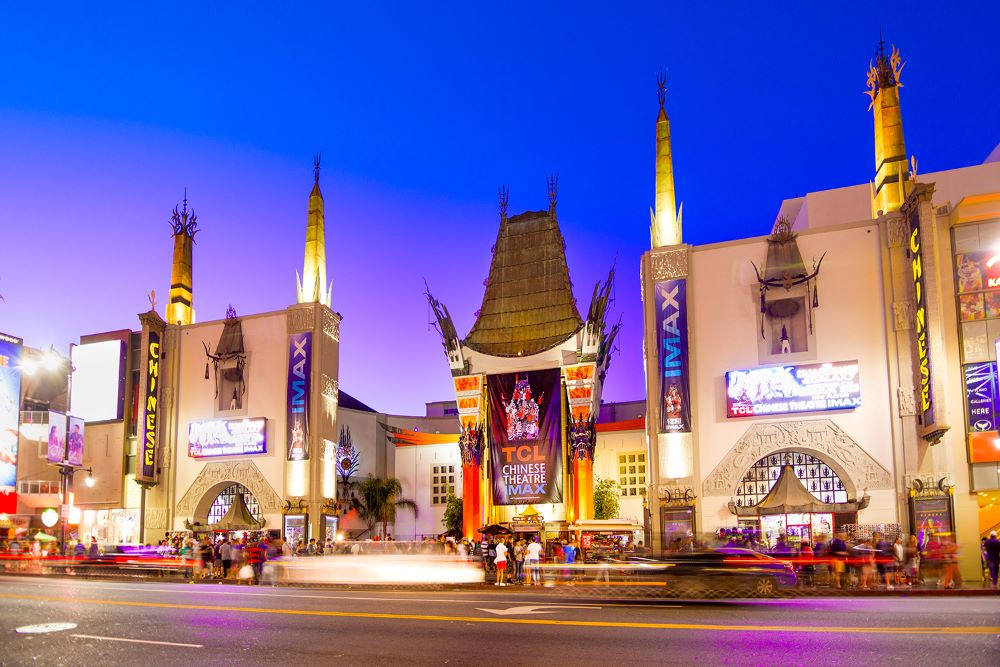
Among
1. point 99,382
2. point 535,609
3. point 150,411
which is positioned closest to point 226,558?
point 535,609

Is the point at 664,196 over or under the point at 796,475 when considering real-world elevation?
over

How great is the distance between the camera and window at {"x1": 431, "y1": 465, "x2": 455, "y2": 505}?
163ft

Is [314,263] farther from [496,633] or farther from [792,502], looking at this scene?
[496,633]

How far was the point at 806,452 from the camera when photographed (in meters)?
31.7

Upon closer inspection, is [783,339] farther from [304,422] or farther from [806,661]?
[806,661]

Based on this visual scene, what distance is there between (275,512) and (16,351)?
26710 millimetres

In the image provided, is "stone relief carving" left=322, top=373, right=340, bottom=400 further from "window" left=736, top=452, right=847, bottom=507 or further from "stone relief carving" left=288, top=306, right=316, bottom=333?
"window" left=736, top=452, right=847, bottom=507

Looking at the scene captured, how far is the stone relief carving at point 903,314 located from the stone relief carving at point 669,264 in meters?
7.33

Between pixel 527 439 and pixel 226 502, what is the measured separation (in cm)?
1454

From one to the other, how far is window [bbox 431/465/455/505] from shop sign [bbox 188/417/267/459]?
37.5 feet

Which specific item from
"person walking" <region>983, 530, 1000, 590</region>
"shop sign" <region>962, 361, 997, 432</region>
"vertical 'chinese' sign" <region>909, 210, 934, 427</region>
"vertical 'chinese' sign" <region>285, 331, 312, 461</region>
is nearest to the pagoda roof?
"vertical 'chinese' sign" <region>285, 331, 312, 461</region>

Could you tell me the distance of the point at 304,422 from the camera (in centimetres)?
4103

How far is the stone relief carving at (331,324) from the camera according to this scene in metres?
42.6

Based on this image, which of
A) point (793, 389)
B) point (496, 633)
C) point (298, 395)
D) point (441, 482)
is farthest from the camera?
point (441, 482)
